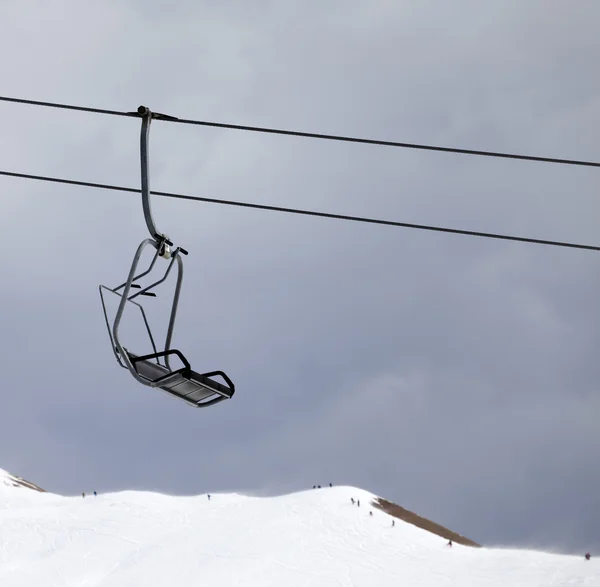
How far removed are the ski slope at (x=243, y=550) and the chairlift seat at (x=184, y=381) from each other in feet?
133

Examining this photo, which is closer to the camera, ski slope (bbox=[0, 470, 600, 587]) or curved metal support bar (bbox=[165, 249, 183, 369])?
curved metal support bar (bbox=[165, 249, 183, 369])

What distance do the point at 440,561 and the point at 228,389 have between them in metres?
48.5

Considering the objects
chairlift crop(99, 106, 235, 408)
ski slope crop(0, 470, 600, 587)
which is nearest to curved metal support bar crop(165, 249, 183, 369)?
chairlift crop(99, 106, 235, 408)

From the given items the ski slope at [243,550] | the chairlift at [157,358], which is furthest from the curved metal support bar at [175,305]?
the ski slope at [243,550]

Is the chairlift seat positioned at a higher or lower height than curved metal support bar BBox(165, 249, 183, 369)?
lower

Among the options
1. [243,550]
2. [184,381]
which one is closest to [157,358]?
[184,381]

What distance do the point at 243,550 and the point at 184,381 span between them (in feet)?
148

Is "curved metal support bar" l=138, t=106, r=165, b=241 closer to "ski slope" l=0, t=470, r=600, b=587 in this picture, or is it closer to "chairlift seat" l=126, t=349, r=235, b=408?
"chairlift seat" l=126, t=349, r=235, b=408

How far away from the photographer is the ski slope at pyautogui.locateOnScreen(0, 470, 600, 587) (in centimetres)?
4900

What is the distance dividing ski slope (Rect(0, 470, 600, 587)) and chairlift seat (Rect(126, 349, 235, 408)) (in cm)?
4053

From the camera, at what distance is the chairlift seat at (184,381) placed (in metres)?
8.72

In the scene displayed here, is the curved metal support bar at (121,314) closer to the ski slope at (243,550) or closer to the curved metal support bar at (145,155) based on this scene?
the curved metal support bar at (145,155)

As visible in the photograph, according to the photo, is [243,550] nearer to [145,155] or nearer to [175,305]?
[175,305]

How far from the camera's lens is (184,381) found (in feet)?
28.8
